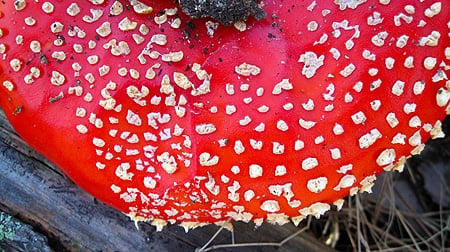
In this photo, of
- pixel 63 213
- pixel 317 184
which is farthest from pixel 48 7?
pixel 317 184

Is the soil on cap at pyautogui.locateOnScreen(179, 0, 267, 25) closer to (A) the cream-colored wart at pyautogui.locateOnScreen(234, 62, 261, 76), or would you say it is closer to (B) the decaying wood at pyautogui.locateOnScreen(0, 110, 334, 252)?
(A) the cream-colored wart at pyautogui.locateOnScreen(234, 62, 261, 76)

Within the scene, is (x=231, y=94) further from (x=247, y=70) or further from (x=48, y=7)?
(x=48, y=7)

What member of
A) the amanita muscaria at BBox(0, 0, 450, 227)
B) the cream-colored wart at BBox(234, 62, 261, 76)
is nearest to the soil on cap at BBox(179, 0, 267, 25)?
the amanita muscaria at BBox(0, 0, 450, 227)

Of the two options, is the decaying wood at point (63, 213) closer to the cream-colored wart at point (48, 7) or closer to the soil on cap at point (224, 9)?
the cream-colored wart at point (48, 7)

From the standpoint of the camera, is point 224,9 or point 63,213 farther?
point 63,213

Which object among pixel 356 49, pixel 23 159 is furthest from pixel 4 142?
pixel 356 49

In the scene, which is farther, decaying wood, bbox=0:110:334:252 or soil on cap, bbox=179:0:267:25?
decaying wood, bbox=0:110:334:252

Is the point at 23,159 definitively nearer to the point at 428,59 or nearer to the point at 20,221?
the point at 20,221
